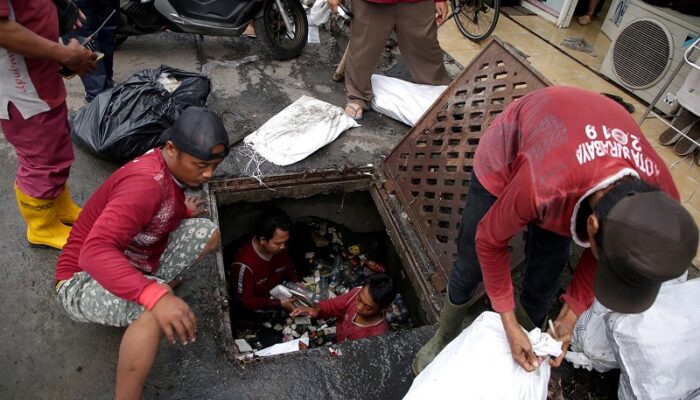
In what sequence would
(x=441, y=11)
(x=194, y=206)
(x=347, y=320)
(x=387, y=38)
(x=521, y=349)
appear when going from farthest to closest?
1. (x=441, y=11)
2. (x=387, y=38)
3. (x=347, y=320)
4. (x=194, y=206)
5. (x=521, y=349)

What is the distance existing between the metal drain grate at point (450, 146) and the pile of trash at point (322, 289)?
1.01 meters

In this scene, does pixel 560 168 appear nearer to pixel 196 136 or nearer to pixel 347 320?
pixel 196 136

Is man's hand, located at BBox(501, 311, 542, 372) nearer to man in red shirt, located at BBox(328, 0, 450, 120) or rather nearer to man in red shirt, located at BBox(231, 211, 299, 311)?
man in red shirt, located at BBox(231, 211, 299, 311)

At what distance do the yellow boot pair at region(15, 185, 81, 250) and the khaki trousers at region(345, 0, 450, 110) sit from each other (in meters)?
2.24

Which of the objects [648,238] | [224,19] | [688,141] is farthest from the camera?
[224,19]

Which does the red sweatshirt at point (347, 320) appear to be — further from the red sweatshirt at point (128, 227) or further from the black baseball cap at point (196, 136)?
the black baseball cap at point (196, 136)

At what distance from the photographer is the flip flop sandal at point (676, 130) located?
13.6 feet

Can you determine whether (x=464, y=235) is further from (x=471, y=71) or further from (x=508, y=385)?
(x=471, y=71)

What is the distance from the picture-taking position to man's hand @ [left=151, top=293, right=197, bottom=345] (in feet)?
5.36

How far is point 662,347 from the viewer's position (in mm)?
2094

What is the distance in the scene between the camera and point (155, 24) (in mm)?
4207

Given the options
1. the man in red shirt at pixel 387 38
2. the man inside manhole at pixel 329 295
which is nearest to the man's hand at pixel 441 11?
the man in red shirt at pixel 387 38

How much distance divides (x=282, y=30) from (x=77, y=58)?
2.63 meters

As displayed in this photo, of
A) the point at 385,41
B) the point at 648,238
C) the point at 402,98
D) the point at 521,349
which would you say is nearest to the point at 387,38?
the point at 385,41
